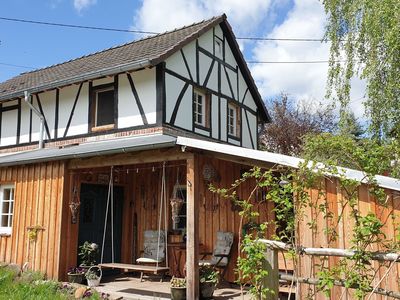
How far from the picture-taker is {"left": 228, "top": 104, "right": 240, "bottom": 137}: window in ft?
43.0

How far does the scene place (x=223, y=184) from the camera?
310 inches

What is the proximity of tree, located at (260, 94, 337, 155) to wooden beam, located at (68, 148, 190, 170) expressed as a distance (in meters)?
13.6

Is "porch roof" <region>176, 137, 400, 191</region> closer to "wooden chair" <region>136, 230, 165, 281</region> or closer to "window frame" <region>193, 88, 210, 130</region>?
"wooden chair" <region>136, 230, 165, 281</region>

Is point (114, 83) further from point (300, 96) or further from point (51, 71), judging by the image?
point (300, 96)

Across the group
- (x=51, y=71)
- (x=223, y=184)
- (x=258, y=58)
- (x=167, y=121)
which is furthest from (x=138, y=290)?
(x=258, y=58)

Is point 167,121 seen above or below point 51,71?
below

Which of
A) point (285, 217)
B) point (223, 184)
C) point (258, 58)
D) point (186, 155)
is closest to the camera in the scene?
point (285, 217)

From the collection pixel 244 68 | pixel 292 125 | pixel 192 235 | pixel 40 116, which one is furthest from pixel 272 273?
pixel 292 125

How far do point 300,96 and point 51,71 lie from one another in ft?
45.0

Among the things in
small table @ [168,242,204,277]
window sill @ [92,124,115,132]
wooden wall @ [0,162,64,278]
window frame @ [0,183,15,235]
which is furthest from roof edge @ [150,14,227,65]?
window frame @ [0,183,15,235]

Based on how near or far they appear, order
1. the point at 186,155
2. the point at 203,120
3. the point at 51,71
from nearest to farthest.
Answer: the point at 186,155 < the point at 203,120 < the point at 51,71

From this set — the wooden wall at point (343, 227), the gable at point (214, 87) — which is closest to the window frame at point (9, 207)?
the gable at point (214, 87)

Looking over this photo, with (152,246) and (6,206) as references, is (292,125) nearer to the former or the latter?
(152,246)

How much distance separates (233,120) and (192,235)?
762 centimetres
